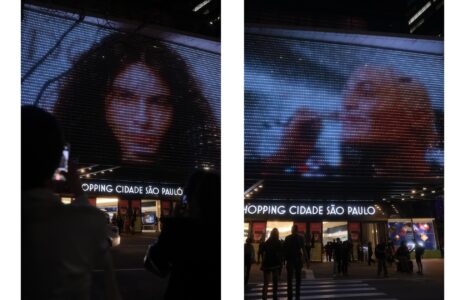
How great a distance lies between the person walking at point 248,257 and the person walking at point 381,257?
30.5 inches

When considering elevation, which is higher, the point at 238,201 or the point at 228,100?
the point at 228,100

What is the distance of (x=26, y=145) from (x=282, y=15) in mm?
1649

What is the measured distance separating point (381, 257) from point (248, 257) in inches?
32.6

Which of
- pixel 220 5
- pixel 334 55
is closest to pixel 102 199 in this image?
pixel 220 5

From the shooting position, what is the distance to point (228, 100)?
2.86 m

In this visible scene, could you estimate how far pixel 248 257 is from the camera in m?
2.87

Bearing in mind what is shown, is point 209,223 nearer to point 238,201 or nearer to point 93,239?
point 238,201

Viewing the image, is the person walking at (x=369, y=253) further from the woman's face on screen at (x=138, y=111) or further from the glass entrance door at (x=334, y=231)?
the woman's face on screen at (x=138, y=111)

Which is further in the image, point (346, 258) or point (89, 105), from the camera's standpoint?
point (346, 258)

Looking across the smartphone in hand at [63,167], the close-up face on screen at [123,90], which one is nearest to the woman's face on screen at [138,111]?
the close-up face on screen at [123,90]

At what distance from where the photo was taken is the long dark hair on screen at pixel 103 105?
2.59 m

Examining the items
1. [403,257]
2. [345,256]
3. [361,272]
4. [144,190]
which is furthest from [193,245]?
[403,257]

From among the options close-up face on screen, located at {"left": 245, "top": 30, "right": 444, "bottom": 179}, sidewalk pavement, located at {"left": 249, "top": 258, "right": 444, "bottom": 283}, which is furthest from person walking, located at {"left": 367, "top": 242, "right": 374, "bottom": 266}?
close-up face on screen, located at {"left": 245, "top": 30, "right": 444, "bottom": 179}

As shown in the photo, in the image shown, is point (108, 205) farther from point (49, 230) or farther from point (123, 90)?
point (123, 90)
